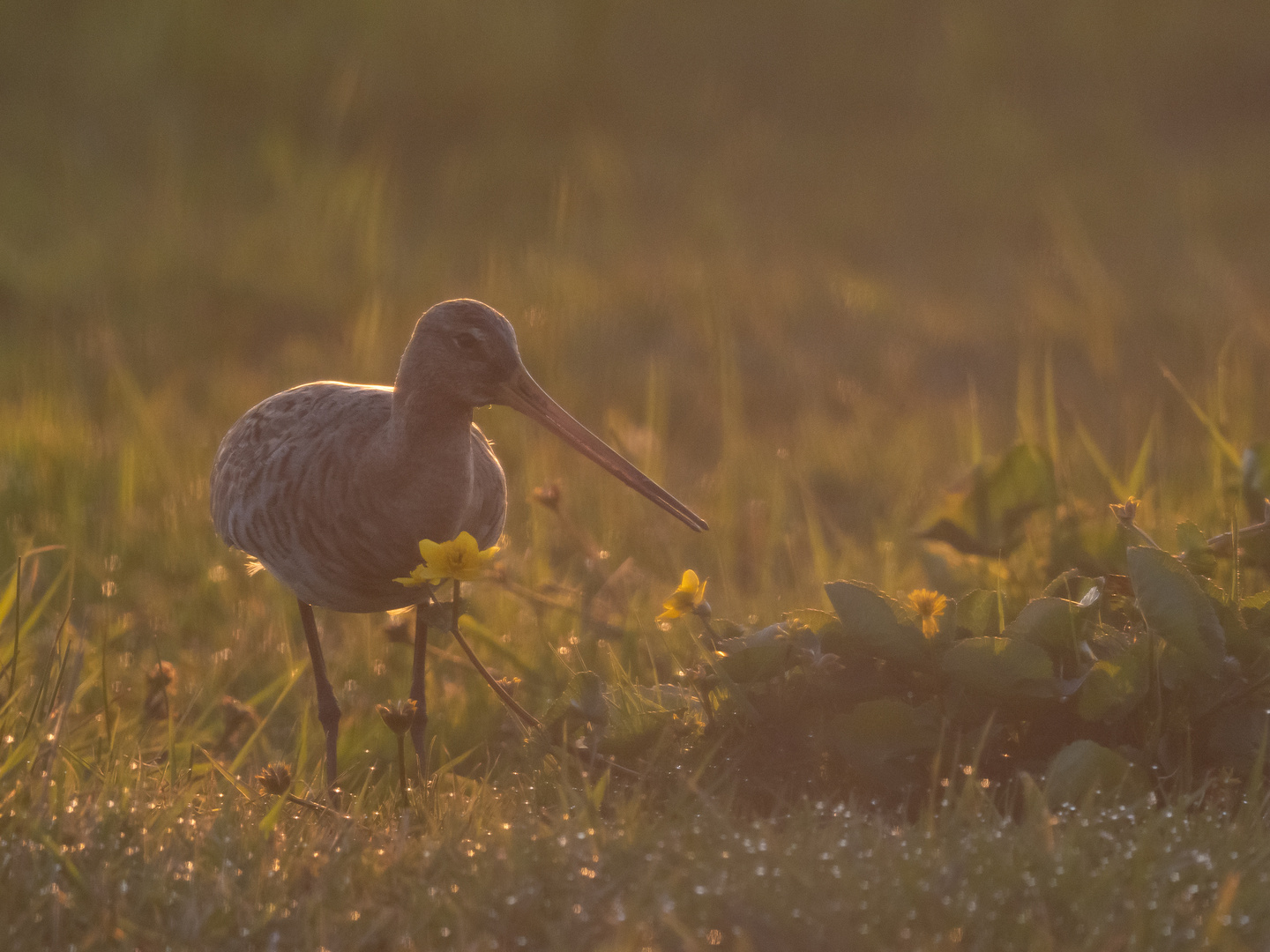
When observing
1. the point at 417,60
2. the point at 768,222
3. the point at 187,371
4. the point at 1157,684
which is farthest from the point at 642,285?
the point at 1157,684

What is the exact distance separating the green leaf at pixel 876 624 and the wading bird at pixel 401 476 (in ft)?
1.09

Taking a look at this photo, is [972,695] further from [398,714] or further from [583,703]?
[398,714]

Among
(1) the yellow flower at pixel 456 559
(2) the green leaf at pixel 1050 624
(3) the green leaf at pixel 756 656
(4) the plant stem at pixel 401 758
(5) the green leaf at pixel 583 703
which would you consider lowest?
(4) the plant stem at pixel 401 758

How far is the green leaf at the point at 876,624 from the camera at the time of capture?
9.13ft

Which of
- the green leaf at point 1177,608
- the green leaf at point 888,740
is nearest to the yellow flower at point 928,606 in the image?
the green leaf at point 888,740

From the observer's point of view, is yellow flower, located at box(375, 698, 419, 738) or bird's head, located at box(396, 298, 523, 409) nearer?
yellow flower, located at box(375, 698, 419, 738)

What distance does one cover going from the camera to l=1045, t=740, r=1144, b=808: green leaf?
2.59 meters

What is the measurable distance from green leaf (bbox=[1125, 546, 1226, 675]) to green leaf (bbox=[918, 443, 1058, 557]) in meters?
0.84

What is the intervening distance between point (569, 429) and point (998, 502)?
1.20 m

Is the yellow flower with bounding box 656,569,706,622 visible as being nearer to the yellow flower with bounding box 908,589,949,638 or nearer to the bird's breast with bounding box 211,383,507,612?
the yellow flower with bounding box 908,589,949,638

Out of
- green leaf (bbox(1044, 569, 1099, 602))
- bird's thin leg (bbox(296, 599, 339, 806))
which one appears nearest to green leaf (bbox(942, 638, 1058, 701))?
green leaf (bbox(1044, 569, 1099, 602))

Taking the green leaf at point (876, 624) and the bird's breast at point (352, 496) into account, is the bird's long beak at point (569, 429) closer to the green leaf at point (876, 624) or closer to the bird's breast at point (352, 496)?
the bird's breast at point (352, 496)

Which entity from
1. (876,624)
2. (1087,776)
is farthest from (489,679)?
(1087,776)

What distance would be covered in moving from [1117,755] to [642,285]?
5.34 meters
